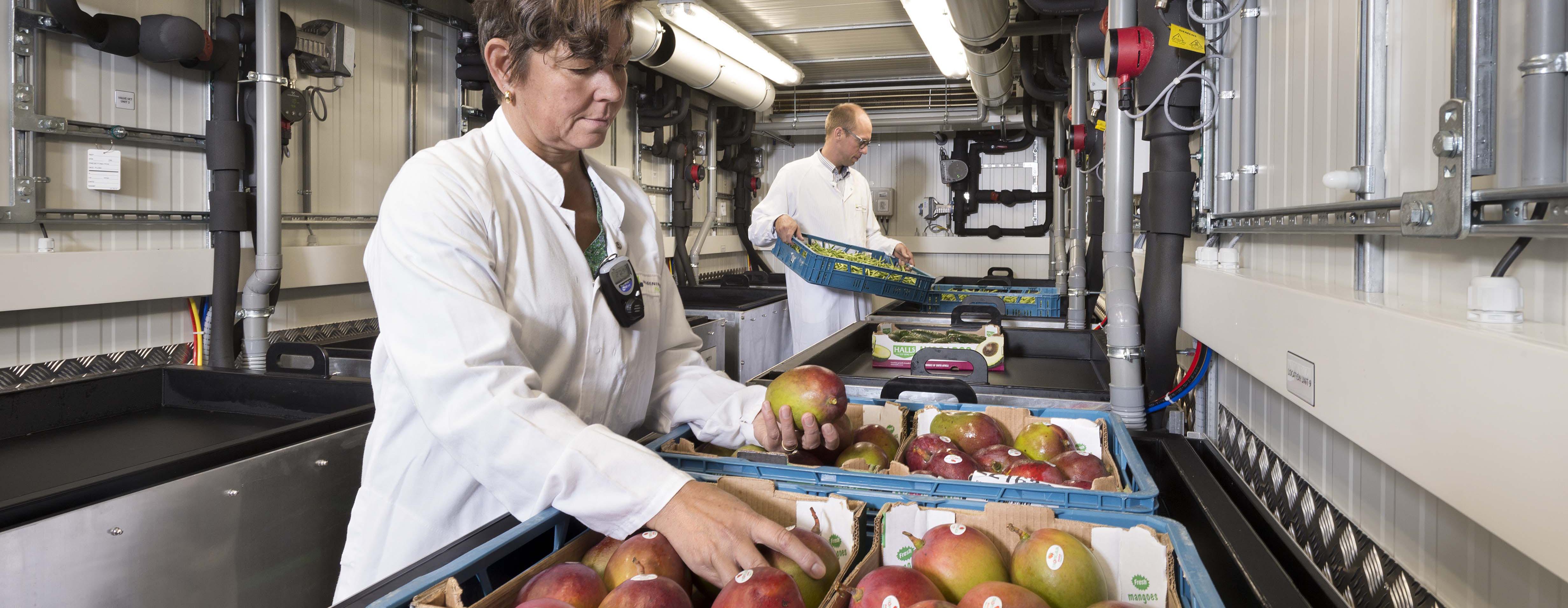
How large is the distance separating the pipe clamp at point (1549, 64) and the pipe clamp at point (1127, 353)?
1.08 meters

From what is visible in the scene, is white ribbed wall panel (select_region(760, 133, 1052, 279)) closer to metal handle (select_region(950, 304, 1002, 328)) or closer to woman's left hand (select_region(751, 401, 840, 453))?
metal handle (select_region(950, 304, 1002, 328))

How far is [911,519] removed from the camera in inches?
39.2

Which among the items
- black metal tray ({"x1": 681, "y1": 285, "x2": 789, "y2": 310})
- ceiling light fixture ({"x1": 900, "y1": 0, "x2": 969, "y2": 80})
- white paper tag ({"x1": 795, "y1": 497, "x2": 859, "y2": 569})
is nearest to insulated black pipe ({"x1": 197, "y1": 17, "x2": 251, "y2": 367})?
black metal tray ({"x1": 681, "y1": 285, "x2": 789, "y2": 310})

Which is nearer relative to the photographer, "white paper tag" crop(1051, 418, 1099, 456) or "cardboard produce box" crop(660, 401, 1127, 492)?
"cardboard produce box" crop(660, 401, 1127, 492)

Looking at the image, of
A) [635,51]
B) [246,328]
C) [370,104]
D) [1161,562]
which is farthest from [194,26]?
[1161,562]

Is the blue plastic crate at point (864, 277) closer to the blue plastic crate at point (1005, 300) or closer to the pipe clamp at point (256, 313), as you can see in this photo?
the blue plastic crate at point (1005, 300)

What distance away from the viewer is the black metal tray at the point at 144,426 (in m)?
1.68

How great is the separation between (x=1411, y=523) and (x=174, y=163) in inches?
142

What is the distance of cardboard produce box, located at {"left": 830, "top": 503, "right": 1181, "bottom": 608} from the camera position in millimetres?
882

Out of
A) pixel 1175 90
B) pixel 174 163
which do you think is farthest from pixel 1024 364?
pixel 174 163

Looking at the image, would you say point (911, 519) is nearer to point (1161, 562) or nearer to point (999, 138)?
point (1161, 562)

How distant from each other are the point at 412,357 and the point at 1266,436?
140cm

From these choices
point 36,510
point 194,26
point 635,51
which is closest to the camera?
point 36,510

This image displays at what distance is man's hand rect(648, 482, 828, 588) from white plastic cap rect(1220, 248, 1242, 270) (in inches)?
47.0
